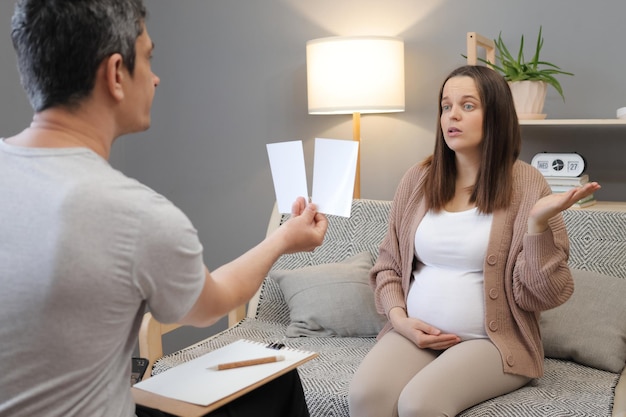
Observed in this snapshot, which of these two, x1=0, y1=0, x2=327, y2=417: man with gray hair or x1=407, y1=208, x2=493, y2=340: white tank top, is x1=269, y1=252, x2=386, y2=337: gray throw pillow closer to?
x1=407, y1=208, x2=493, y2=340: white tank top

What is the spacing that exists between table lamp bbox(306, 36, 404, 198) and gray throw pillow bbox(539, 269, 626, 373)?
3.37ft

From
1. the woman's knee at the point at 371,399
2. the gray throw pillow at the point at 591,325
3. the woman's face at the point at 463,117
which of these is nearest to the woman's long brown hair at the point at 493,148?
the woman's face at the point at 463,117

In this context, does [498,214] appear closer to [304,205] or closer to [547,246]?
[547,246]

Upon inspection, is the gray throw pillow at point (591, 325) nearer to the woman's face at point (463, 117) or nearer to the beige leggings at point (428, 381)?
the beige leggings at point (428, 381)

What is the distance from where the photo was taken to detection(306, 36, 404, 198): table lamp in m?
2.83

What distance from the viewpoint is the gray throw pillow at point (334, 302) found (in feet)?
8.02

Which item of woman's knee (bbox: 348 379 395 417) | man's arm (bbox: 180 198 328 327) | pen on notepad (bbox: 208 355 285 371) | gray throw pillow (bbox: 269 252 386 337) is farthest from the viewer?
gray throw pillow (bbox: 269 252 386 337)

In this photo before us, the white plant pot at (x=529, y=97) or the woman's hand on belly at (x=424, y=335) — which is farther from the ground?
the white plant pot at (x=529, y=97)

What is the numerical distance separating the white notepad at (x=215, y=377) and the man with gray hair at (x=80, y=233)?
24 centimetres

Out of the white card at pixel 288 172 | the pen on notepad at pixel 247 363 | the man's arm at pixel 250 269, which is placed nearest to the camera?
the man's arm at pixel 250 269

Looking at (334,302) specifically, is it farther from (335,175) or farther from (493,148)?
(335,175)

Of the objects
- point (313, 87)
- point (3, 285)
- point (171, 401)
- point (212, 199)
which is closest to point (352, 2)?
point (313, 87)

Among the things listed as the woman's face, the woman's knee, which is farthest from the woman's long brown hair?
the woman's knee

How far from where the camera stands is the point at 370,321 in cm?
244
